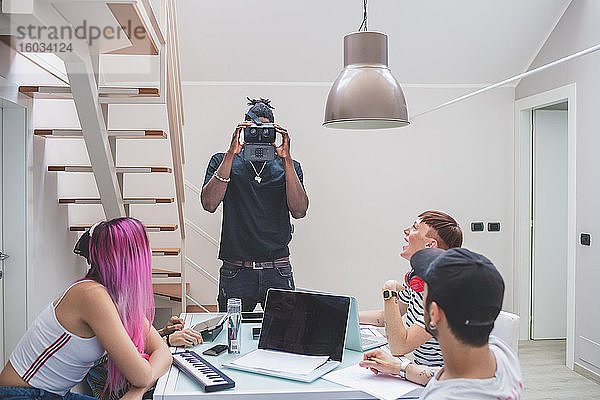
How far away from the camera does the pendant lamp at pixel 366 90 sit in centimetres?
241

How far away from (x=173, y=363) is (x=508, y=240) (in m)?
4.12

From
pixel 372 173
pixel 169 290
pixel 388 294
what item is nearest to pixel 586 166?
pixel 372 173

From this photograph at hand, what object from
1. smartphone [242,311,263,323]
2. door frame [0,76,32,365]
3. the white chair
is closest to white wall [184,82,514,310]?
door frame [0,76,32,365]

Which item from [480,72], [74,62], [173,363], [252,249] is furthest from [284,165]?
[480,72]

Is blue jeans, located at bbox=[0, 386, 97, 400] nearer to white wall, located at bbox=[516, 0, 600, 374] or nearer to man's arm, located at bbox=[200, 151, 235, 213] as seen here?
man's arm, located at bbox=[200, 151, 235, 213]

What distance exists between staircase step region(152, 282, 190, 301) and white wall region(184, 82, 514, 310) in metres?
0.48

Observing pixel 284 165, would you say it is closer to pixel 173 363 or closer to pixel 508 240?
pixel 173 363

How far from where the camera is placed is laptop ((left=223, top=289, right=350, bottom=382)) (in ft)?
7.36

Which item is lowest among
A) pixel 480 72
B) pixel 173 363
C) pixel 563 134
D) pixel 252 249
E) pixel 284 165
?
pixel 173 363

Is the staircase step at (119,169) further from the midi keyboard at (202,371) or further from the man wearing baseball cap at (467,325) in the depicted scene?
the man wearing baseball cap at (467,325)

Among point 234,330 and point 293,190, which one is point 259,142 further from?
point 234,330

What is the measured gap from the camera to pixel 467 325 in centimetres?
131

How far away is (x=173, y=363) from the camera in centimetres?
230

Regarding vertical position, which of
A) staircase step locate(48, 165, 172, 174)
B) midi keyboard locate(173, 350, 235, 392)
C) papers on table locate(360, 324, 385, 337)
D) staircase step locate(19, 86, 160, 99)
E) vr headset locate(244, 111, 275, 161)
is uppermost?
staircase step locate(19, 86, 160, 99)
